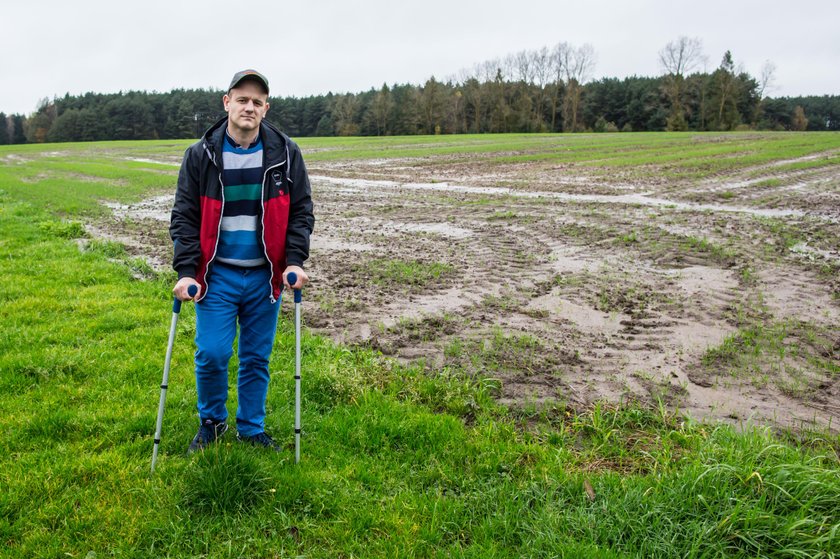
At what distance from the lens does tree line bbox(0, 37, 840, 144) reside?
88188 mm

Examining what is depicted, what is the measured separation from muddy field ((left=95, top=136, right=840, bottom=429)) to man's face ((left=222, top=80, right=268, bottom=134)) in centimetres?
316

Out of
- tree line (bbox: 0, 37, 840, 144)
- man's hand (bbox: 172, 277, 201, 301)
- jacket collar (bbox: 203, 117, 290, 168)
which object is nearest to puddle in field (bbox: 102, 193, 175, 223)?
jacket collar (bbox: 203, 117, 290, 168)

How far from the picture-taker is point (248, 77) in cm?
402

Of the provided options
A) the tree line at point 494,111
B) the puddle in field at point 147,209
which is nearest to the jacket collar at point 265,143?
the puddle in field at point 147,209

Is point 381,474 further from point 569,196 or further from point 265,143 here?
point 569,196

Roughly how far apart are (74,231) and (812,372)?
14.3 metres

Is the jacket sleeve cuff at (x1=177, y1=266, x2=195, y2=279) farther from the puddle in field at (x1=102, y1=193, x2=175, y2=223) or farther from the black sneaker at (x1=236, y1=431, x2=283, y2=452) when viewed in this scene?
the puddle in field at (x1=102, y1=193, x2=175, y2=223)

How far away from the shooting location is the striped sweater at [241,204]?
13.5 ft

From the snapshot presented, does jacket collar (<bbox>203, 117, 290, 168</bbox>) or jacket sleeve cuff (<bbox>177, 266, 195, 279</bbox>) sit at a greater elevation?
jacket collar (<bbox>203, 117, 290, 168</bbox>)

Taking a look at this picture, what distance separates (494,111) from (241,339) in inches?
3720

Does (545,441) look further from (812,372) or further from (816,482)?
(812,372)

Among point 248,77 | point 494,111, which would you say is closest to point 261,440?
point 248,77

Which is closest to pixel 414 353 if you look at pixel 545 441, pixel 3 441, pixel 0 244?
pixel 545 441

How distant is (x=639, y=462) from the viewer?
168 inches
